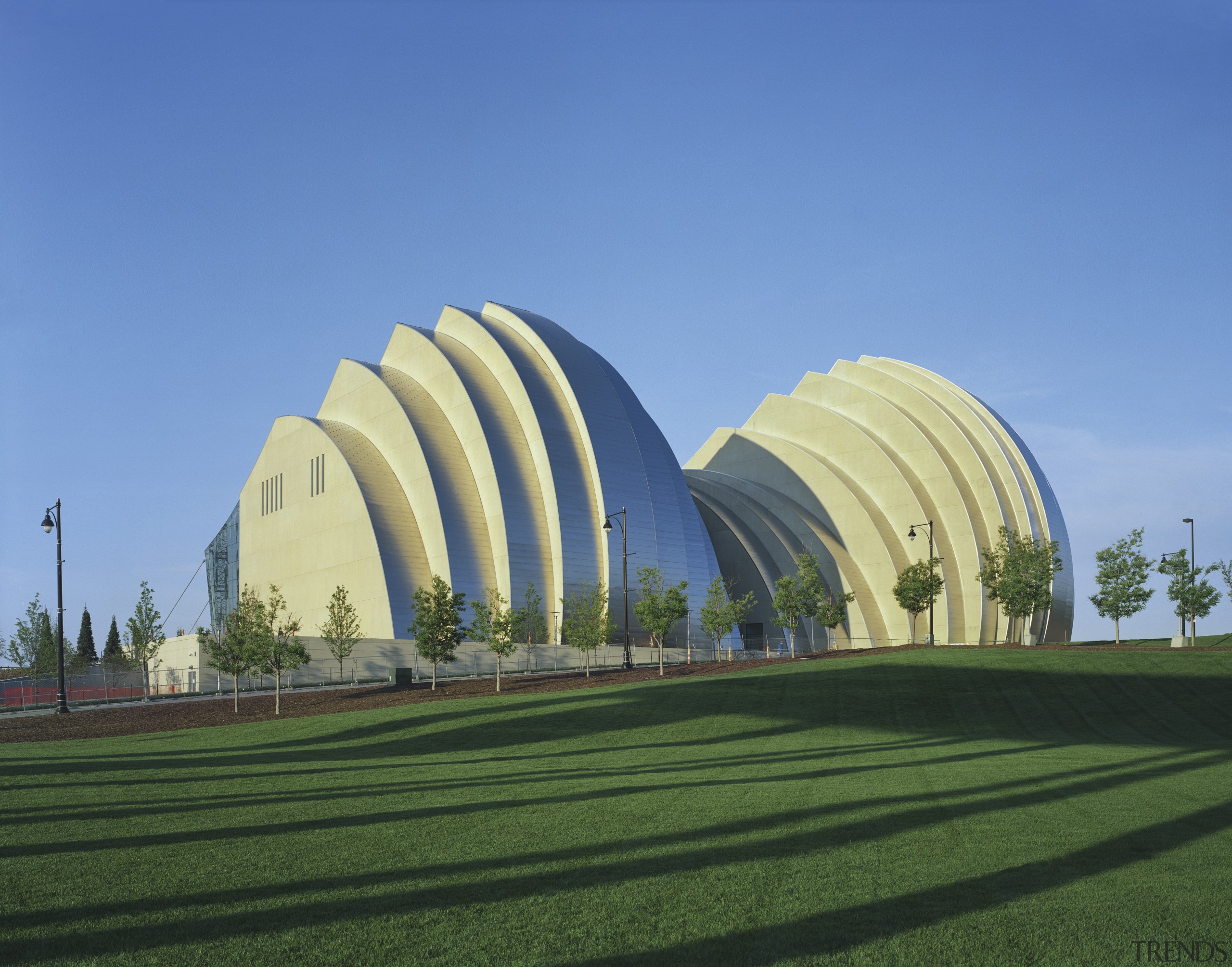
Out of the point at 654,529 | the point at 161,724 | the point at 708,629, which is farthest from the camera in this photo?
the point at 654,529

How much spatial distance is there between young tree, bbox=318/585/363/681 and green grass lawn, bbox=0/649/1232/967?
2508 centimetres

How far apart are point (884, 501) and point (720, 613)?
26.8m

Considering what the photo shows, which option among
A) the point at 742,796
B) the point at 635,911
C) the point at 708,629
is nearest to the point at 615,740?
the point at 742,796

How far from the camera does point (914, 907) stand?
6875 mm

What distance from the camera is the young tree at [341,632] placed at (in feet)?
150

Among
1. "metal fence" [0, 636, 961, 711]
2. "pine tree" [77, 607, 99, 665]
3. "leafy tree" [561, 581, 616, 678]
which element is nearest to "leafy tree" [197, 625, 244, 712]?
"metal fence" [0, 636, 961, 711]

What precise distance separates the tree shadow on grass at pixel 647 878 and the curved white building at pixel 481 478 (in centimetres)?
4197

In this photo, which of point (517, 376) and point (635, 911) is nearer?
point (635, 911)

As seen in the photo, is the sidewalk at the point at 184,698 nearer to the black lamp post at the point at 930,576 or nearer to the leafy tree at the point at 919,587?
the black lamp post at the point at 930,576

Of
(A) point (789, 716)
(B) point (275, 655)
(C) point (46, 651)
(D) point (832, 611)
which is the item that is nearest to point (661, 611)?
(A) point (789, 716)

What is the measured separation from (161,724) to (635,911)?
27.6 m

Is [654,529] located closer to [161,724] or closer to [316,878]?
[161,724]

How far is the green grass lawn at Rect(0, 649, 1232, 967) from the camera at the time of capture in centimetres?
622

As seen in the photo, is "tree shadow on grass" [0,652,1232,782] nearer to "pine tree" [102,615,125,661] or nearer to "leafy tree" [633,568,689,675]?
"leafy tree" [633,568,689,675]
